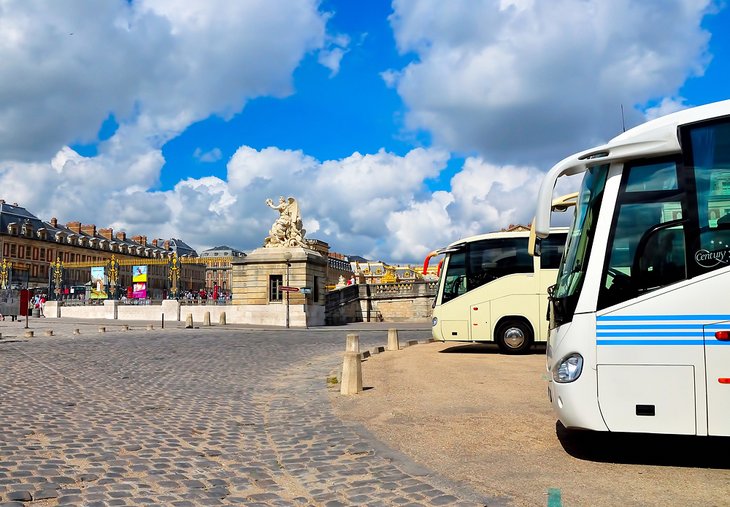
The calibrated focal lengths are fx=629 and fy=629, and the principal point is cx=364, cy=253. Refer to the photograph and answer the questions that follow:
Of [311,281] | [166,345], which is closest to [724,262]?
[166,345]

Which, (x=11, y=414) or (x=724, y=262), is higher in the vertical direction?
(x=724, y=262)

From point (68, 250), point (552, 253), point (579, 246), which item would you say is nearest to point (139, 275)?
point (552, 253)

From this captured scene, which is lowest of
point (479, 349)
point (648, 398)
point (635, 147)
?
point (479, 349)

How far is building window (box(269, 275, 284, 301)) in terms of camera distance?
36.4 m

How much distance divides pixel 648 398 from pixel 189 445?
4.47 metres

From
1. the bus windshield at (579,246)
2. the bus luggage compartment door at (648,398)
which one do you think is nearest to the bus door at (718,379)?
the bus luggage compartment door at (648,398)

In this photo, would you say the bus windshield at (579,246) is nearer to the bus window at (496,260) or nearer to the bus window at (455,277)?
the bus window at (496,260)

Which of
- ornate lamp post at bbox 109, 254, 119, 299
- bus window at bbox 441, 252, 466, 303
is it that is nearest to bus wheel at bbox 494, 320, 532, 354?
bus window at bbox 441, 252, 466, 303

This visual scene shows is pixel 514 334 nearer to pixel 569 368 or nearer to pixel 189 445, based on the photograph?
pixel 569 368

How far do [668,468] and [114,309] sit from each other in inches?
1780

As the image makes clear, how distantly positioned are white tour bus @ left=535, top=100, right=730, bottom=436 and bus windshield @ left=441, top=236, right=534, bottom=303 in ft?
39.2

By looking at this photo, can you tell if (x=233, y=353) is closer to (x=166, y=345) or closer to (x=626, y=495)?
(x=166, y=345)

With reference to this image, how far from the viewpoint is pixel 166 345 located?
19812 millimetres

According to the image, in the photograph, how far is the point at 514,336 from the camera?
54.7 ft
